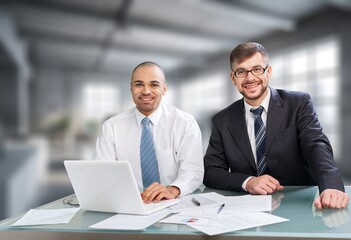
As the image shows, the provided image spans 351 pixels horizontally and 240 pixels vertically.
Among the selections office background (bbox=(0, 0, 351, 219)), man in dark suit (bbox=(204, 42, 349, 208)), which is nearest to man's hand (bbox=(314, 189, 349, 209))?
man in dark suit (bbox=(204, 42, 349, 208))

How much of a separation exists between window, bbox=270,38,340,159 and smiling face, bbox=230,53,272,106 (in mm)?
5122

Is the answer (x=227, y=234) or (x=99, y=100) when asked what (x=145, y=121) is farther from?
(x=99, y=100)

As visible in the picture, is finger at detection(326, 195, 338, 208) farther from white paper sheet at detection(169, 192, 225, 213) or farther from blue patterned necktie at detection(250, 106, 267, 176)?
blue patterned necktie at detection(250, 106, 267, 176)

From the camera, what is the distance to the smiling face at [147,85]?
1605mm

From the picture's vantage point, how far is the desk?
2.81ft

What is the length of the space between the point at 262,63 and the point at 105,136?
74 cm

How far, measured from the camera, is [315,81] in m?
6.98

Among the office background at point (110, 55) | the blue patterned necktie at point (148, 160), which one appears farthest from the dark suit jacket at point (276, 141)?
the office background at point (110, 55)

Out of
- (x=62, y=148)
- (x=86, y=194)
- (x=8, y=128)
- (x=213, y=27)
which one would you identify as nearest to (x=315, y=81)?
(x=213, y=27)

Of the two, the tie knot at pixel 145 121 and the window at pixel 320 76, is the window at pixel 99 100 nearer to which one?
the window at pixel 320 76

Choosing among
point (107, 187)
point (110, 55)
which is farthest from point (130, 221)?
point (110, 55)

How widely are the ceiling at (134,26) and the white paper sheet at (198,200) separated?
499cm

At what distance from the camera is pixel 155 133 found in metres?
1.69

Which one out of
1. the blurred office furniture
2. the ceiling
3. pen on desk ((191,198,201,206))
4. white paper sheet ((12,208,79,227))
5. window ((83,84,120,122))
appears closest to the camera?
white paper sheet ((12,208,79,227))
